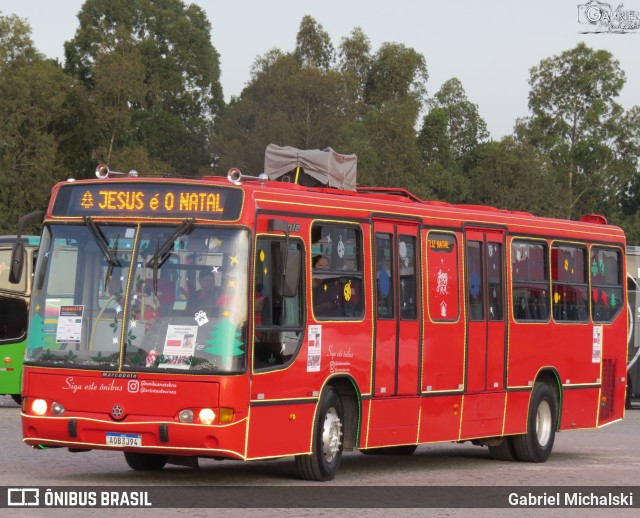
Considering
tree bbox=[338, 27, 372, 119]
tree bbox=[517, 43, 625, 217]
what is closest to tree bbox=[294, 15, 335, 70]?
tree bbox=[338, 27, 372, 119]

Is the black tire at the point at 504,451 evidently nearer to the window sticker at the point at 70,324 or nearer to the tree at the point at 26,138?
the window sticker at the point at 70,324

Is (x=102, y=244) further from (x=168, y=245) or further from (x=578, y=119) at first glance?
(x=578, y=119)

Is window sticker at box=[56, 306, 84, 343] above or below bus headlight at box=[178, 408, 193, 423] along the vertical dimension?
above

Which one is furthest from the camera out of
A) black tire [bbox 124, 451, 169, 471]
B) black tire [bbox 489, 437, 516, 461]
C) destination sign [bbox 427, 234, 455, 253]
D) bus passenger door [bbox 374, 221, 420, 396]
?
black tire [bbox 489, 437, 516, 461]

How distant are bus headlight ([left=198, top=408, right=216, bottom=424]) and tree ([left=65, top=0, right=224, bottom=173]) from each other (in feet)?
257

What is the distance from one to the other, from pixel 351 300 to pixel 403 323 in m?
1.12

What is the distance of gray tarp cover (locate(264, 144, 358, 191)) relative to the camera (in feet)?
64.3

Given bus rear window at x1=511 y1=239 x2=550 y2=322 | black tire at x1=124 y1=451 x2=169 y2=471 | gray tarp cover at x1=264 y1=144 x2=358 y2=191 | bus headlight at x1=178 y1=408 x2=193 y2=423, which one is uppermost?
gray tarp cover at x1=264 y1=144 x2=358 y2=191

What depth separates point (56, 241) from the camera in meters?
14.9

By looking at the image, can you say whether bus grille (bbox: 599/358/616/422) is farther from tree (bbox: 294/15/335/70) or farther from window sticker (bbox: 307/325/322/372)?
tree (bbox: 294/15/335/70)

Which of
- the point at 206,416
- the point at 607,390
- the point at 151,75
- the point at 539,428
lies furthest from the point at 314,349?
the point at 151,75

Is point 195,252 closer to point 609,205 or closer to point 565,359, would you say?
point 565,359

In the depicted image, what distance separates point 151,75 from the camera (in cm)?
10938

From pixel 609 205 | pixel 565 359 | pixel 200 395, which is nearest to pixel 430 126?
pixel 609 205
